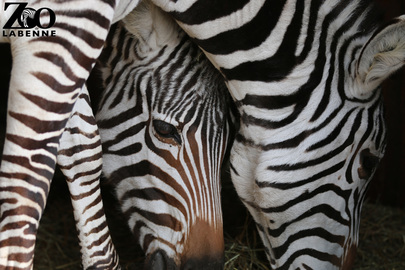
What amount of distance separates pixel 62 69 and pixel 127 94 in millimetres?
956

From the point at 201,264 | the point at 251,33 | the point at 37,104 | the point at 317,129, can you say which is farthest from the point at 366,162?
the point at 37,104

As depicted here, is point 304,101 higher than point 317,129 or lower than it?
higher

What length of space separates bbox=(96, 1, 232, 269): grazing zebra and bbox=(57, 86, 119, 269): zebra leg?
0.29 meters

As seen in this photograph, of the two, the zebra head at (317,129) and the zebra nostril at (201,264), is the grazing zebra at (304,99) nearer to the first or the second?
the zebra head at (317,129)

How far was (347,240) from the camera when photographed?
3486mm

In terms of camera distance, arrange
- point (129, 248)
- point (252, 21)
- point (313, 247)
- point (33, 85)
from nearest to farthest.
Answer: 1. point (33, 85)
2. point (252, 21)
3. point (313, 247)
4. point (129, 248)

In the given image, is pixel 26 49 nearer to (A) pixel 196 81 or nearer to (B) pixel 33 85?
(B) pixel 33 85

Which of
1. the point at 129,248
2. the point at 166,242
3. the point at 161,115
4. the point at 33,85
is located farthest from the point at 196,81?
the point at 129,248

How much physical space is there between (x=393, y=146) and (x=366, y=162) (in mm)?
2100

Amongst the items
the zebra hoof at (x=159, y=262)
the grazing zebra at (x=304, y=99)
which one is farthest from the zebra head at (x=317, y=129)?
the zebra hoof at (x=159, y=262)

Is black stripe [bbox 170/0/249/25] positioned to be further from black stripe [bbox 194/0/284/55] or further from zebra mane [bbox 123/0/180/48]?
zebra mane [bbox 123/0/180/48]

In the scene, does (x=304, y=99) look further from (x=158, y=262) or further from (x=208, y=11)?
(x=158, y=262)

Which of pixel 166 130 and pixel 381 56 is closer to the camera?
pixel 381 56

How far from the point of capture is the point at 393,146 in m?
5.37
